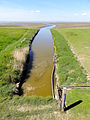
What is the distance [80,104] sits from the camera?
288 inches

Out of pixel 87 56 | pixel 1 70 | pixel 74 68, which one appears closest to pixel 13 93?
pixel 1 70

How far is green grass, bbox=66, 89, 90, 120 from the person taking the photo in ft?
21.5

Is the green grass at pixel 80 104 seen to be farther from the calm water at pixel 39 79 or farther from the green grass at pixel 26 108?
the calm water at pixel 39 79

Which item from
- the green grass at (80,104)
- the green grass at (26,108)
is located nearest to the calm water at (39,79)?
the green grass at (26,108)

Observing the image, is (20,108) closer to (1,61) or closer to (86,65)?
(1,61)

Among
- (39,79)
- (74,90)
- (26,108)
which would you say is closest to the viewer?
(26,108)

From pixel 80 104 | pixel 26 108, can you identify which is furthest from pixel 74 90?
pixel 26 108

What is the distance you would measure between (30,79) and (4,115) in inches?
189

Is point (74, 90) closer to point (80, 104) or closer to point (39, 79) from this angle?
point (80, 104)

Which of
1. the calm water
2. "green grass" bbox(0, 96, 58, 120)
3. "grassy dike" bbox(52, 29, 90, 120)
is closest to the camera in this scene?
"green grass" bbox(0, 96, 58, 120)

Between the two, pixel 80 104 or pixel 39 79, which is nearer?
pixel 80 104

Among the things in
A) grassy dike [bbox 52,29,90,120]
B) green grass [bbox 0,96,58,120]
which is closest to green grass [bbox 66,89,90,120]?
grassy dike [bbox 52,29,90,120]

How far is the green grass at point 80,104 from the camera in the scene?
6.56 m

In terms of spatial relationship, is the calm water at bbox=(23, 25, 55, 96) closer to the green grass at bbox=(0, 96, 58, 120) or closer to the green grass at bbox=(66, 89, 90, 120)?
the green grass at bbox=(0, 96, 58, 120)
